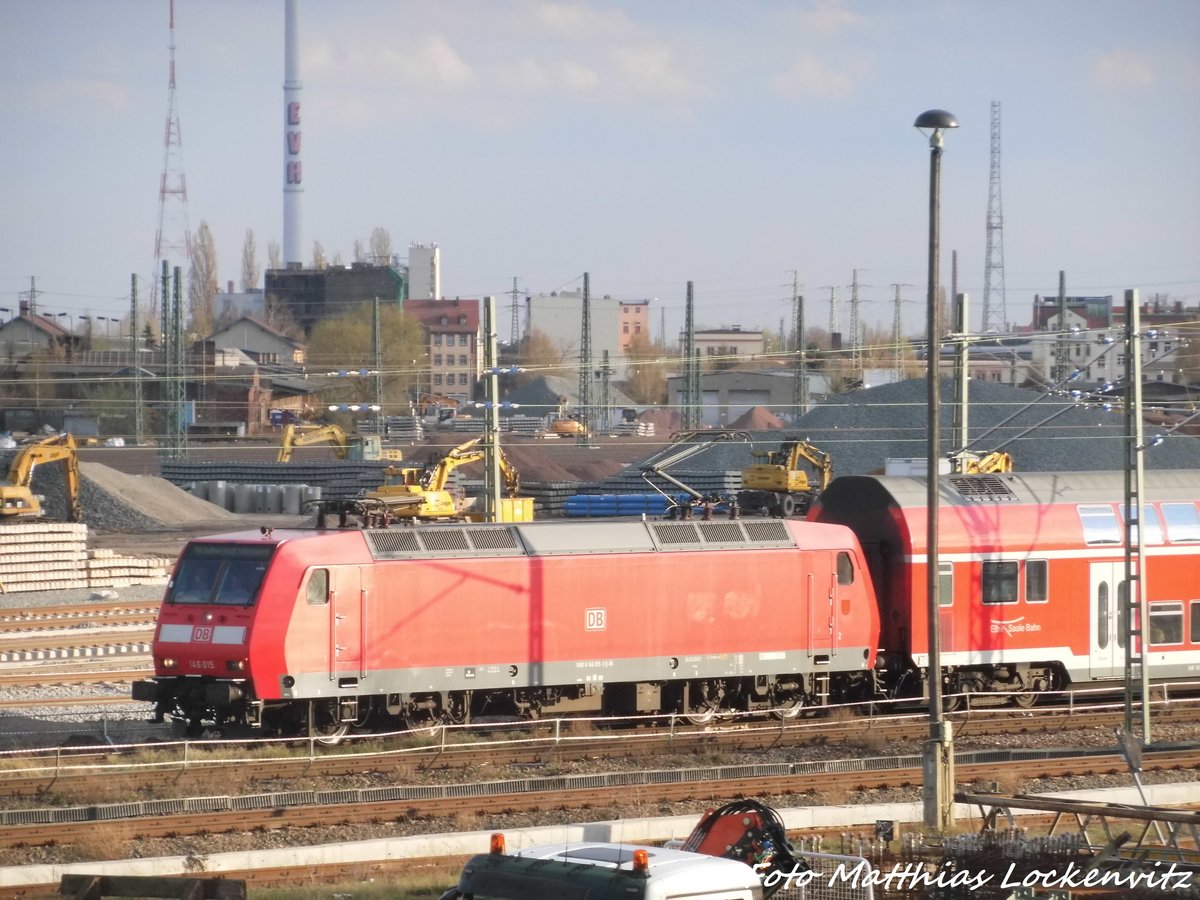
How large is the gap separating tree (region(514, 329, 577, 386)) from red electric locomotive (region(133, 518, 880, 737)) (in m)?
104

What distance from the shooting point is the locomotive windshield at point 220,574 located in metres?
19.5

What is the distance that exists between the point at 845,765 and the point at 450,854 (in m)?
6.63

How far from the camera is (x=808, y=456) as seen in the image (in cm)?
5425

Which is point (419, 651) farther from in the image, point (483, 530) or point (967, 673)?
point (967, 673)

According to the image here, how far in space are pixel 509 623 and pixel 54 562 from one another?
27.1 meters

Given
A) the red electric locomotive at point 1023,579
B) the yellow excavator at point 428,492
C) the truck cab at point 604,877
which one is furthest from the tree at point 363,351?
the truck cab at point 604,877

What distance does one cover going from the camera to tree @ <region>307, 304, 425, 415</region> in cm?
10256

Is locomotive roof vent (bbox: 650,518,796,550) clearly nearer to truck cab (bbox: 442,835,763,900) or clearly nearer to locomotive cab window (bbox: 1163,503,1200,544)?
locomotive cab window (bbox: 1163,503,1200,544)

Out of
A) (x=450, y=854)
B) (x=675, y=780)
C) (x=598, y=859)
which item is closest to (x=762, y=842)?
(x=598, y=859)

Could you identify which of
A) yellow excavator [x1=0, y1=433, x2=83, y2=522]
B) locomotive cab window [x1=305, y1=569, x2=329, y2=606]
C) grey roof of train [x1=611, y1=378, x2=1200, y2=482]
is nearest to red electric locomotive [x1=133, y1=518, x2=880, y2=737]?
locomotive cab window [x1=305, y1=569, x2=329, y2=606]

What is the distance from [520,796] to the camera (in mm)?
17312

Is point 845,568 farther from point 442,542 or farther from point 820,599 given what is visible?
point 442,542

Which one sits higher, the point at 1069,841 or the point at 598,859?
the point at 598,859

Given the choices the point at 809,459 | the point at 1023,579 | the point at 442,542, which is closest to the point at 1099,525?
the point at 1023,579
